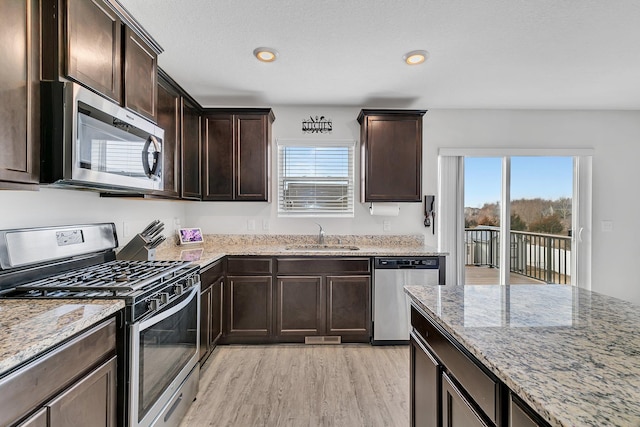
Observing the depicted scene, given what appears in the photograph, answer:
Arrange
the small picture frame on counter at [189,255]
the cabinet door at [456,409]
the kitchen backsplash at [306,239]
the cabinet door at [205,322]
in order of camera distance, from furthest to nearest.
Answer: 1. the kitchen backsplash at [306,239]
2. the small picture frame on counter at [189,255]
3. the cabinet door at [205,322]
4. the cabinet door at [456,409]

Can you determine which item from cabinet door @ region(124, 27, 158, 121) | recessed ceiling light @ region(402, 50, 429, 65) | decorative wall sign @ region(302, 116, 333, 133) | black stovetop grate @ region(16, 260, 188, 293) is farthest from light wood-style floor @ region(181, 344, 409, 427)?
recessed ceiling light @ region(402, 50, 429, 65)

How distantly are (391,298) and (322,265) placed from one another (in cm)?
75

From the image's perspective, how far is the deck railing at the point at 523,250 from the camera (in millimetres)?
3678

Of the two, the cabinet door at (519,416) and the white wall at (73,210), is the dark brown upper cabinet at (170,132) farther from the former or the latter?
the cabinet door at (519,416)

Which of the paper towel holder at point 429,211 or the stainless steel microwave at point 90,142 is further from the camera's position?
the paper towel holder at point 429,211

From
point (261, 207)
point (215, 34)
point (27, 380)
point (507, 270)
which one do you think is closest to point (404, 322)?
point (507, 270)

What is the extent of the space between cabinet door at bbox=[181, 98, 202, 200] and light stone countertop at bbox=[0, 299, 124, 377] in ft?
5.20

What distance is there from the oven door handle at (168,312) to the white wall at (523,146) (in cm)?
156

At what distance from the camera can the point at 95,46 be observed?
1.51 m

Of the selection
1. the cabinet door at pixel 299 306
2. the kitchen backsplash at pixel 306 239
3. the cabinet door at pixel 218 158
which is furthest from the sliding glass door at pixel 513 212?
the cabinet door at pixel 218 158

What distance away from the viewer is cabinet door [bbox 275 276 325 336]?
9.67 ft

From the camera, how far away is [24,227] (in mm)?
1623

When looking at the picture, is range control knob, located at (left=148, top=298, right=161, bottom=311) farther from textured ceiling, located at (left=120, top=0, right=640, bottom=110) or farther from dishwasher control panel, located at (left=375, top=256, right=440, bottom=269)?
dishwasher control panel, located at (left=375, top=256, right=440, bottom=269)

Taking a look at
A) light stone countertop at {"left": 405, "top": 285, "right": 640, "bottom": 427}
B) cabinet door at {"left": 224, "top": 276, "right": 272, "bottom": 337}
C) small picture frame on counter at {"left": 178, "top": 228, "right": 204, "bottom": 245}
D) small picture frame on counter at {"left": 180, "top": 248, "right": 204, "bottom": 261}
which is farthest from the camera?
small picture frame on counter at {"left": 178, "top": 228, "right": 204, "bottom": 245}
